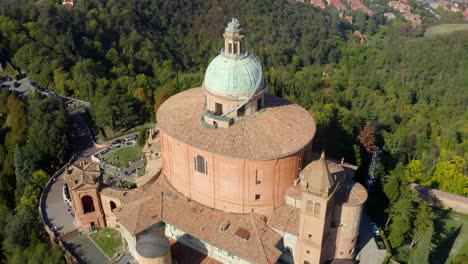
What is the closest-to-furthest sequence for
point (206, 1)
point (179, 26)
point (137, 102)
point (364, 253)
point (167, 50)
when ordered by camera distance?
point (364, 253) → point (137, 102) → point (167, 50) → point (179, 26) → point (206, 1)

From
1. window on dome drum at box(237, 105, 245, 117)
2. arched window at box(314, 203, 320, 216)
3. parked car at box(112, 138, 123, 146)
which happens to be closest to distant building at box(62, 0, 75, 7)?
parked car at box(112, 138, 123, 146)

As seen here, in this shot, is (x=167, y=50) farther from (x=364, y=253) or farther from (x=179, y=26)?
(x=364, y=253)

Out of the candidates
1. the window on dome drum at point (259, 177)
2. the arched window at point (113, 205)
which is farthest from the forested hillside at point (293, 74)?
the window on dome drum at point (259, 177)

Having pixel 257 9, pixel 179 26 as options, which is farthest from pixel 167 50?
pixel 257 9

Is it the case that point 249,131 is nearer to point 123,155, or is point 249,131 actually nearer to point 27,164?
point 123,155

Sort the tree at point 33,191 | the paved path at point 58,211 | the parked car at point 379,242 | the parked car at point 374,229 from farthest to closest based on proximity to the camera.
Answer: the tree at point 33,191 < the paved path at point 58,211 < the parked car at point 374,229 < the parked car at point 379,242

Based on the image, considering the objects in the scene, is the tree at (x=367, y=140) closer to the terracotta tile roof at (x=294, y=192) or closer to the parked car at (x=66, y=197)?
the terracotta tile roof at (x=294, y=192)

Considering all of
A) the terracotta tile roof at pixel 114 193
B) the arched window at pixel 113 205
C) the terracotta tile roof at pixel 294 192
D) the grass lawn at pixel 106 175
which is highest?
the terracotta tile roof at pixel 294 192
